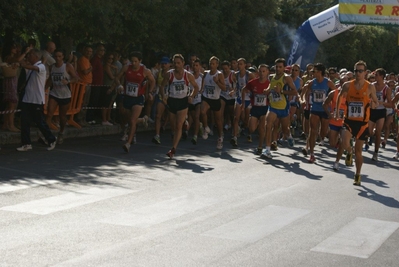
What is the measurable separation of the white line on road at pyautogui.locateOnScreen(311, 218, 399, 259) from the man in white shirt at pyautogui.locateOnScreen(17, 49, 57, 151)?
7344 millimetres

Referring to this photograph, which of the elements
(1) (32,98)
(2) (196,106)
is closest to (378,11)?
(2) (196,106)

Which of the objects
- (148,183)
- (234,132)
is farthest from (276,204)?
(234,132)

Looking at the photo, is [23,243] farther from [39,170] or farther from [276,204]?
[39,170]

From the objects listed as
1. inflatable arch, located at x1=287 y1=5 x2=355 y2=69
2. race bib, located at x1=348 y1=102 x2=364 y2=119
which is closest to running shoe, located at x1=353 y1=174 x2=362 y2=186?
race bib, located at x1=348 y1=102 x2=364 y2=119

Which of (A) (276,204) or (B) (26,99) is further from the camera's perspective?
(B) (26,99)

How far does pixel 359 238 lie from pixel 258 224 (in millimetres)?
1097

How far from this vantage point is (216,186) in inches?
491

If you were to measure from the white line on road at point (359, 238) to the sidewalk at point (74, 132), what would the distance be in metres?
8.71

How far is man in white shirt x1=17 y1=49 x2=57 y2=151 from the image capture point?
15656 millimetres

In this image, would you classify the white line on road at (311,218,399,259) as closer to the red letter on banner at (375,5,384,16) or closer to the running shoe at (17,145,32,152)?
the running shoe at (17,145,32,152)

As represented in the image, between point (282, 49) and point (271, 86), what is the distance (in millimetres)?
29635

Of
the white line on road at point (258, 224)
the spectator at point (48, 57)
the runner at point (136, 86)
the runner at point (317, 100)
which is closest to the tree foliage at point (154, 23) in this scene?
the spectator at point (48, 57)

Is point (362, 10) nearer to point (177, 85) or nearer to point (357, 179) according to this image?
point (177, 85)

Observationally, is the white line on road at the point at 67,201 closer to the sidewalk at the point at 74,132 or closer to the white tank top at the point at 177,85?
the white tank top at the point at 177,85
